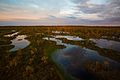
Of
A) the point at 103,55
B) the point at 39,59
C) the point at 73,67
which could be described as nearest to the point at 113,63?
the point at 103,55

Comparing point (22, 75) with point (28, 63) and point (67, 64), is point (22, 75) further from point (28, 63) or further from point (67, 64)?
point (67, 64)

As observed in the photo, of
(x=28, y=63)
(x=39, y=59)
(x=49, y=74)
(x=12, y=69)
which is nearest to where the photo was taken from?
(x=49, y=74)

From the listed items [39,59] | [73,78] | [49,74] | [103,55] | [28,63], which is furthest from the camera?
[103,55]

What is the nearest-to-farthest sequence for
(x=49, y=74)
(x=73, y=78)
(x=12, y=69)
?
(x=73, y=78) → (x=49, y=74) → (x=12, y=69)

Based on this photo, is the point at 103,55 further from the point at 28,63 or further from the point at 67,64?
the point at 28,63

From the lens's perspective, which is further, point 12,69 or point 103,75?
point 12,69

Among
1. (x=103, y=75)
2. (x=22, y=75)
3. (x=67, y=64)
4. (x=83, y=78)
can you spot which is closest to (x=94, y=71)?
(x=103, y=75)

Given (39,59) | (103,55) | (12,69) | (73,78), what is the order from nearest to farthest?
(73,78)
(12,69)
(39,59)
(103,55)

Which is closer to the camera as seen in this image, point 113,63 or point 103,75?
point 103,75
